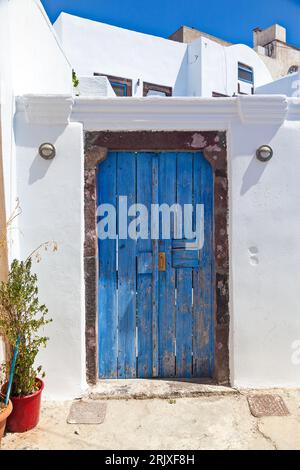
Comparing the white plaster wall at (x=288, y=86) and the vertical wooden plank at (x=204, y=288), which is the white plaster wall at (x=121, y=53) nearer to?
the white plaster wall at (x=288, y=86)

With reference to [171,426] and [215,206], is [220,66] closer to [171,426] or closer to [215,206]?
[215,206]

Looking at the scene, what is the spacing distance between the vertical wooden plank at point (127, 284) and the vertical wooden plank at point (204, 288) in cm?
62

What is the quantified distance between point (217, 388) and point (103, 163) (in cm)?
244

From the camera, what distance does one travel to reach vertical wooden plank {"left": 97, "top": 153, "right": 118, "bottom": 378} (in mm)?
3611

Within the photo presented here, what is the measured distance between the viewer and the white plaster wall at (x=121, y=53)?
34.8 feet

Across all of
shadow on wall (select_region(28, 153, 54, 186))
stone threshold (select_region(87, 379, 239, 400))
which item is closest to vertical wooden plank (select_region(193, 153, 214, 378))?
stone threshold (select_region(87, 379, 239, 400))

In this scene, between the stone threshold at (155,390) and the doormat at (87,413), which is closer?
the doormat at (87,413)

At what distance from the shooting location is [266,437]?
2871 mm

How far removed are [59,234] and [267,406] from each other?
2.45 m

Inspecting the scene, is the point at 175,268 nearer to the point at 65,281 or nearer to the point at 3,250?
the point at 65,281

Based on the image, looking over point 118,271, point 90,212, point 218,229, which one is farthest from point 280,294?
point 90,212

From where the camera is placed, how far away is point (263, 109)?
3.41m

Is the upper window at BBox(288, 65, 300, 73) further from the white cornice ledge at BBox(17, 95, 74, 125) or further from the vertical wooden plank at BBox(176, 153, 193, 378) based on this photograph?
the white cornice ledge at BBox(17, 95, 74, 125)

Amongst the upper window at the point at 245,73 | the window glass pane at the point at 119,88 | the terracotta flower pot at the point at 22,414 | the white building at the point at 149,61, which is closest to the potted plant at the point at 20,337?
the terracotta flower pot at the point at 22,414
